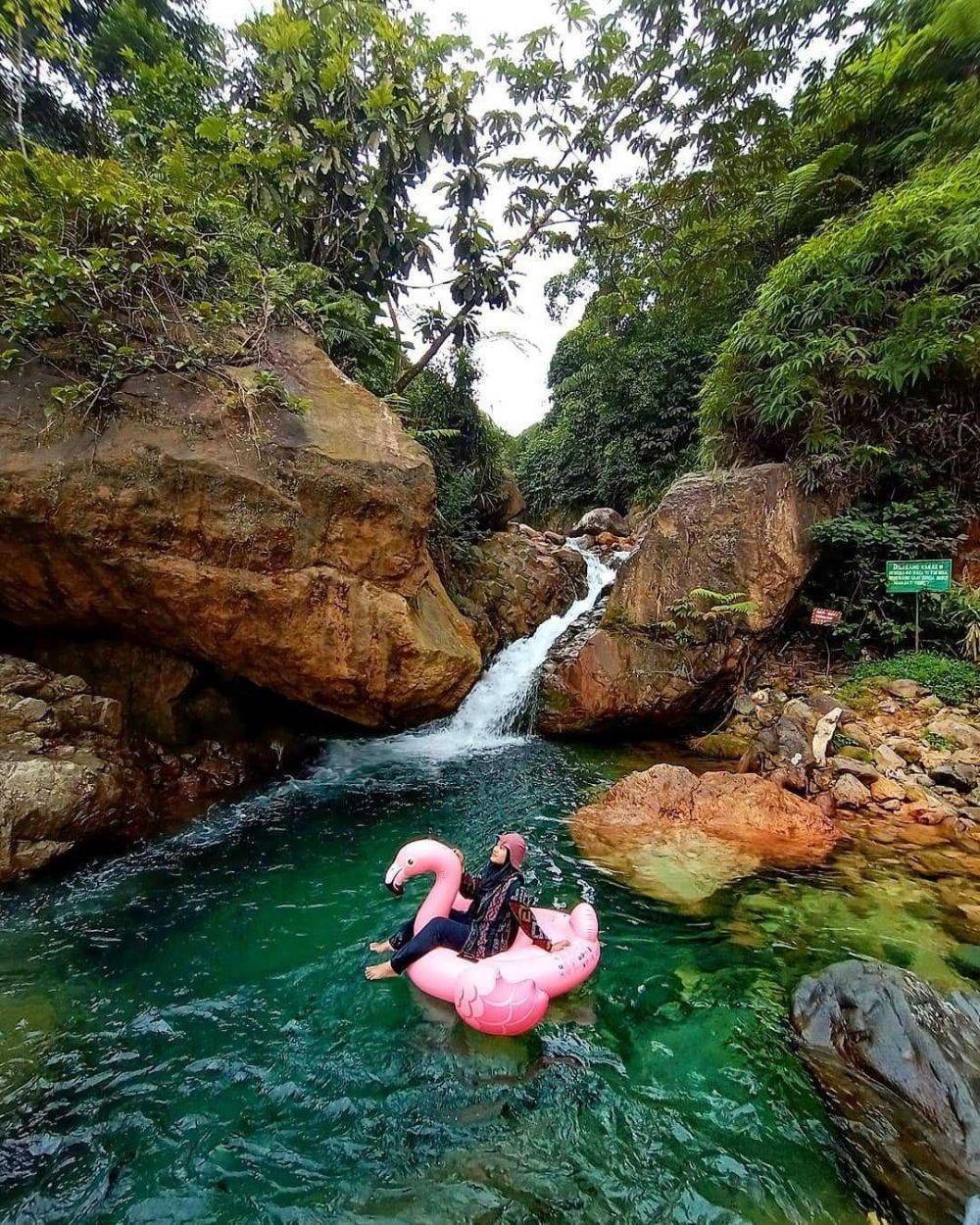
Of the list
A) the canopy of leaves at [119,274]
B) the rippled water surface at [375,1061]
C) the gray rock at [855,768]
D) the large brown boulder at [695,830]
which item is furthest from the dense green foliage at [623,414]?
the rippled water surface at [375,1061]

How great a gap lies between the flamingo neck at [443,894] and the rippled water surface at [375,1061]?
1.61ft

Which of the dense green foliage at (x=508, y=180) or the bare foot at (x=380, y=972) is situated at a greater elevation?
the dense green foliage at (x=508, y=180)

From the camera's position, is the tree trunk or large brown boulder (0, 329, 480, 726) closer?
large brown boulder (0, 329, 480, 726)

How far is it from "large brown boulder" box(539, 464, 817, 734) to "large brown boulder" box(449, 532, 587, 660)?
171 cm

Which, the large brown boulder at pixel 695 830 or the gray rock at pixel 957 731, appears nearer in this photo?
the large brown boulder at pixel 695 830

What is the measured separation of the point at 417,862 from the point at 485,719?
5.84 meters

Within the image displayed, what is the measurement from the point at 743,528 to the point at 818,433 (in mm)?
2062

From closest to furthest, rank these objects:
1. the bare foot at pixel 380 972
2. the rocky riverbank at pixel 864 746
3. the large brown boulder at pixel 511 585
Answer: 1. the bare foot at pixel 380 972
2. the rocky riverbank at pixel 864 746
3. the large brown boulder at pixel 511 585

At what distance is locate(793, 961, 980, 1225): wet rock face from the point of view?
7.98 feet

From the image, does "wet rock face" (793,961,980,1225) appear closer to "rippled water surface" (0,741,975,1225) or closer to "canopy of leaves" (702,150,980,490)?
"rippled water surface" (0,741,975,1225)

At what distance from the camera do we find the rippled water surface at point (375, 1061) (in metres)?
2.49

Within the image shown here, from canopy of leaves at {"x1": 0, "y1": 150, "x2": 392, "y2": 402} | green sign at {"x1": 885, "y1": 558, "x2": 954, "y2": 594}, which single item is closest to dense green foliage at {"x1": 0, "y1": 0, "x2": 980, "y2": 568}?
canopy of leaves at {"x1": 0, "y1": 150, "x2": 392, "y2": 402}

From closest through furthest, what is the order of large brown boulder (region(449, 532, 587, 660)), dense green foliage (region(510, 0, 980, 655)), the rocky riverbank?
the rocky riverbank, dense green foliage (region(510, 0, 980, 655)), large brown boulder (region(449, 532, 587, 660))

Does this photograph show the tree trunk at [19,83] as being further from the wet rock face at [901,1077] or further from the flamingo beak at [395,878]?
the wet rock face at [901,1077]
